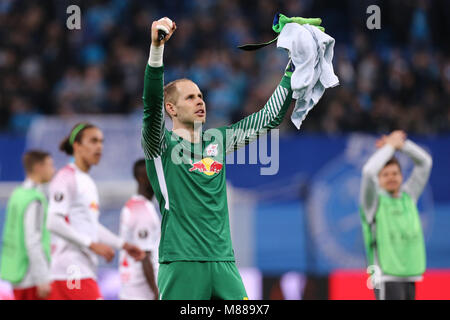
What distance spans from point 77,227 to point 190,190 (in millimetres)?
2445

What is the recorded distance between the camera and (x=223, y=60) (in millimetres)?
14125

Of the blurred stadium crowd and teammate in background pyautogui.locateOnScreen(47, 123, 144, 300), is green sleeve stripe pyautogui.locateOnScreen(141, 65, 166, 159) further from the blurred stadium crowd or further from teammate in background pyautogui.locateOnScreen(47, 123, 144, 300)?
the blurred stadium crowd

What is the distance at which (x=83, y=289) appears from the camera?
21.9 ft

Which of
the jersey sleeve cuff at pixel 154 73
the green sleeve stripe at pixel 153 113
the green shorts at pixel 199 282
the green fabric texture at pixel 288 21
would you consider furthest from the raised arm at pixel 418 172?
the jersey sleeve cuff at pixel 154 73

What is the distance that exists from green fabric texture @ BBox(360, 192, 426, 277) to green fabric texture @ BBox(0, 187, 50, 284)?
3148 mm

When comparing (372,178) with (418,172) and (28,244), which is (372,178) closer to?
(418,172)

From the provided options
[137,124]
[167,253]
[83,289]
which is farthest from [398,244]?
[137,124]

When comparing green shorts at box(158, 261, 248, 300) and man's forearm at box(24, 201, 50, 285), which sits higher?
man's forearm at box(24, 201, 50, 285)

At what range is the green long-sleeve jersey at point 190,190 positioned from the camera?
185 inches

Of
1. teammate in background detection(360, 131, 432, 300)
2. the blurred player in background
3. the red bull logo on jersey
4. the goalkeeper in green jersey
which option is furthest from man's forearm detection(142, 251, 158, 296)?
the red bull logo on jersey

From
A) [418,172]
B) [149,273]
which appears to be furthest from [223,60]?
[149,273]

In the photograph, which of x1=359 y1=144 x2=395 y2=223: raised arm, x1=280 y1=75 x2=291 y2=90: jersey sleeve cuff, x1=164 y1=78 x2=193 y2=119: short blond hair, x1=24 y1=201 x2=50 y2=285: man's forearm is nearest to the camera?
x1=280 y1=75 x2=291 y2=90: jersey sleeve cuff

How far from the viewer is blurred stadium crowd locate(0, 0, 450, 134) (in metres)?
13.1

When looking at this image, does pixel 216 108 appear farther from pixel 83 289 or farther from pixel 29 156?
pixel 83 289
